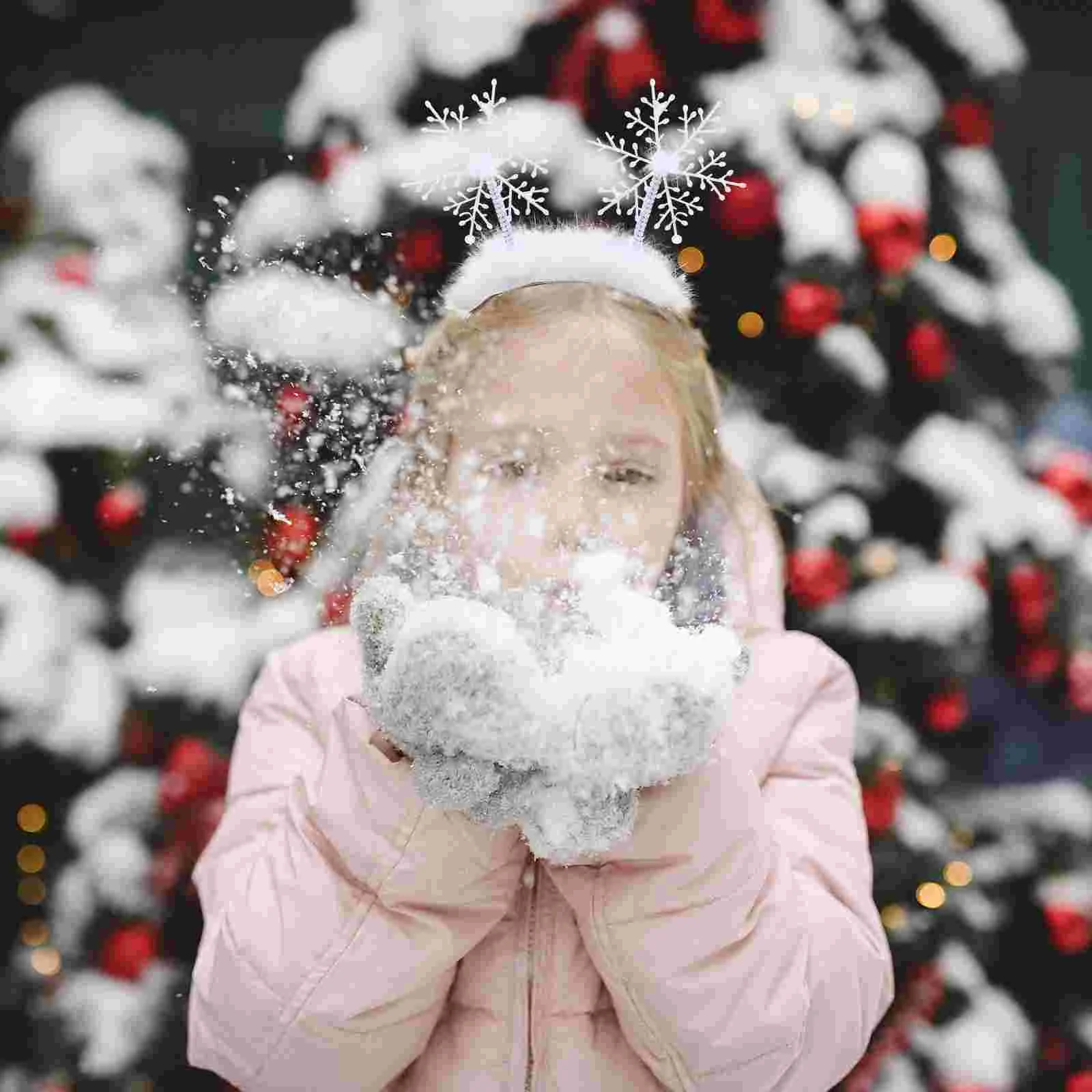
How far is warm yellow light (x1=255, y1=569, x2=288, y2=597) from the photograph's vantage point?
2.30 ft

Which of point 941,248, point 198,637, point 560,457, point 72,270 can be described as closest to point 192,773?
point 198,637

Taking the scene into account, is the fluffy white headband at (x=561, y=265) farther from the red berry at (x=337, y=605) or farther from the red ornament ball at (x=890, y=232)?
the red ornament ball at (x=890, y=232)

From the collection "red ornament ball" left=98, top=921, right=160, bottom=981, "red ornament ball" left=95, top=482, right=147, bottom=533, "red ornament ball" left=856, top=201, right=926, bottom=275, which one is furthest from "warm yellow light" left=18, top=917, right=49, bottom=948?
"red ornament ball" left=856, top=201, right=926, bottom=275

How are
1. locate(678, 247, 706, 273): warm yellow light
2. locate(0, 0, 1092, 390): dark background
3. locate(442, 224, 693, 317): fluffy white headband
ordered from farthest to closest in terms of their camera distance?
locate(0, 0, 1092, 390): dark background, locate(678, 247, 706, 273): warm yellow light, locate(442, 224, 693, 317): fluffy white headband

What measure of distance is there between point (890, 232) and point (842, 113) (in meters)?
0.13

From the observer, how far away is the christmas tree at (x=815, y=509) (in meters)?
1.16

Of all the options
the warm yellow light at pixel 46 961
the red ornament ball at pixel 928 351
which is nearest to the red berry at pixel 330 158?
the red ornament ball at pixel 928 351

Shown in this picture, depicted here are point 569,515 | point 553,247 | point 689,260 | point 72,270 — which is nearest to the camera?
point 569,515

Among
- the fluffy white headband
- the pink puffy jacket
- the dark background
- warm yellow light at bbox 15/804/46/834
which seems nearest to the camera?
the pink puffy jacket

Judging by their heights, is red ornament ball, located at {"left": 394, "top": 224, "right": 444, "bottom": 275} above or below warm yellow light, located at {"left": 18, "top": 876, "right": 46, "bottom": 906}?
above

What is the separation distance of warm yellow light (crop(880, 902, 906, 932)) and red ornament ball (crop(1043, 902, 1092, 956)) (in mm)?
223

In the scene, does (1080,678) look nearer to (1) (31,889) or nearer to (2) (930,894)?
(2) (930,894)

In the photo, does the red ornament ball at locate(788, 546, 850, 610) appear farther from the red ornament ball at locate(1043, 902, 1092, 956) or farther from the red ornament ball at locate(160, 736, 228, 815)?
the red ornament ball at locate(160, 736, 228, 815)

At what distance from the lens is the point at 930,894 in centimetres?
132
